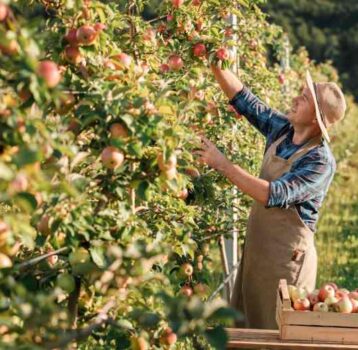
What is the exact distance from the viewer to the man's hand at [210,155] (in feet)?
13.4

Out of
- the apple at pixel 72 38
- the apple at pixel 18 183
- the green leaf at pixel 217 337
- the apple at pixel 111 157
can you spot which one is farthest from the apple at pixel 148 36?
the green leaf at pixel 217 337

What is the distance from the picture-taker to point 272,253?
4.67 metres

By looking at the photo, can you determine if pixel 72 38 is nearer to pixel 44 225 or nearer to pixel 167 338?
pixel 44 225

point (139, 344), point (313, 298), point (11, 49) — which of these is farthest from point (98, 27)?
point (313, 298)

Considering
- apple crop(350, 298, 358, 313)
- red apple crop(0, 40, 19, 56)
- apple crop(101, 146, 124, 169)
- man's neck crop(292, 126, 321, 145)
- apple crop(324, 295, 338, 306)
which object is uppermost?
red apple crop(0, 40, 19, 56)

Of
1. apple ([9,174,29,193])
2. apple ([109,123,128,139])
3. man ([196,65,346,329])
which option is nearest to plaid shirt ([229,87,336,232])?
man ([196,65,346,329])

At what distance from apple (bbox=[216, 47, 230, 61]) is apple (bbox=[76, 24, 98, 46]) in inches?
54.6

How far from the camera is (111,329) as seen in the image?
11.1 ft

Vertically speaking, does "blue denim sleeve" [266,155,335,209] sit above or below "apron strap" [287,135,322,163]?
below

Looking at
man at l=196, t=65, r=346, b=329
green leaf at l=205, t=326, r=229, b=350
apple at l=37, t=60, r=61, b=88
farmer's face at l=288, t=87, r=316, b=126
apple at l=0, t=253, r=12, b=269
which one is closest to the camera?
green leaf at l=205, t=326, r=229, b=350

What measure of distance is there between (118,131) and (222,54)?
1620mm

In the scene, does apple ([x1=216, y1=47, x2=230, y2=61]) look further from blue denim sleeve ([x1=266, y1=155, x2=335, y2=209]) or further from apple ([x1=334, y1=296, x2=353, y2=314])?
apple ([x1=334, y1=296, x2=353, y2=314])

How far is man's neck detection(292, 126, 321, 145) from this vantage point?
4586mm

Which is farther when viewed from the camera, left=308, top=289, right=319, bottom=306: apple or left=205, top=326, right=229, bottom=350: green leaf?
left=308, top=289, right=319, bottom=306: apple
